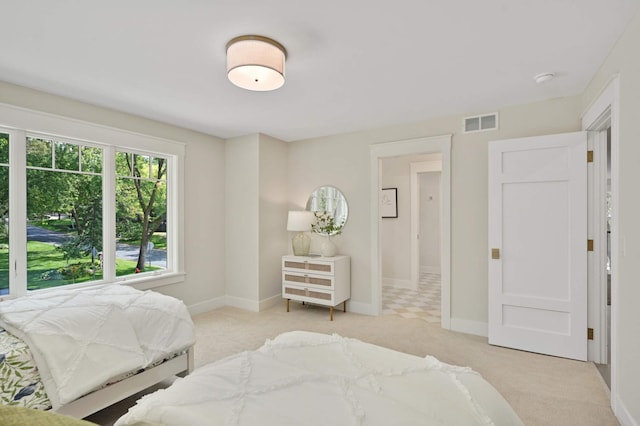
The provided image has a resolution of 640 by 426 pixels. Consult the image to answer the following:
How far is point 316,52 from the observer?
7.80 feet

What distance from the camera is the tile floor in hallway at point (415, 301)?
14.6 ft

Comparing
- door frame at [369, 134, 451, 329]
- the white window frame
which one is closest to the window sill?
the white window frame

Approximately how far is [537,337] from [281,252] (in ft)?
10.9

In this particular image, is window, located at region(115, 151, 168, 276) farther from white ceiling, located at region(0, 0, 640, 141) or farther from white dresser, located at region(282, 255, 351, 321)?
white dresser, located at region(282, 255, 351, 321)

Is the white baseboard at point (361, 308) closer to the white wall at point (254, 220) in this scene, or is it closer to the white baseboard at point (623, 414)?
the white wall at point (254, 220)

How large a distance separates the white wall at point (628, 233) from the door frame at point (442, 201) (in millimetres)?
1707

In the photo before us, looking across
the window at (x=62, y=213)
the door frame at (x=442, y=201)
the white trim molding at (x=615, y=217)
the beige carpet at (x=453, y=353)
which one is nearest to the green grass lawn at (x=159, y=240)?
the window at (x=62, y=213)

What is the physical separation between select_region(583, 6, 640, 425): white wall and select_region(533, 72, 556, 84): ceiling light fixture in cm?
48

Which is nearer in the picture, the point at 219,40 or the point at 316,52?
the point at 219,40

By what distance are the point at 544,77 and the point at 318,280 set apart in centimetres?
318

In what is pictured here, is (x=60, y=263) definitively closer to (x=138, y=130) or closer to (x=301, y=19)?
(x=138, y=130)

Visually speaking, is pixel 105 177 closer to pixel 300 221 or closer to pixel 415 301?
pixel 300 221

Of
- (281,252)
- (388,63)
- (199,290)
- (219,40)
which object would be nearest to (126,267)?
(199,290)

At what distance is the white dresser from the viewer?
424 centimetres
